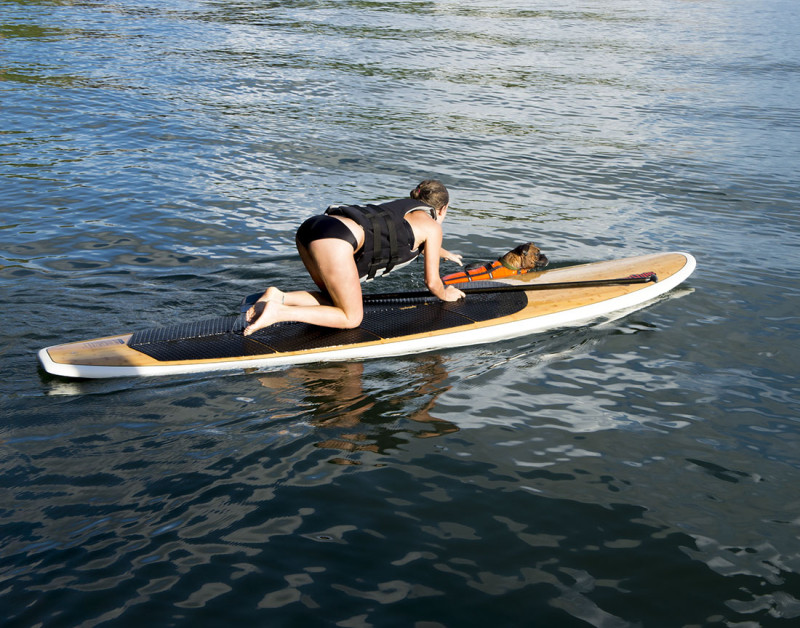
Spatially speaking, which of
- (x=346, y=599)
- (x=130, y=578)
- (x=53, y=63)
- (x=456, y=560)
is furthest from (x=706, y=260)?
(x=53, y=63)

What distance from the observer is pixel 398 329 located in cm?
691

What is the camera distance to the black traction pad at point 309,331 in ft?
20.9

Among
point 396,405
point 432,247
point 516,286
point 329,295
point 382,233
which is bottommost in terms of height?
point 396,405

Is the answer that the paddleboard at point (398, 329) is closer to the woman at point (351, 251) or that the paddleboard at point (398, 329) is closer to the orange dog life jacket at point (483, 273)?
the orange dog life jacket at point (483, 273)

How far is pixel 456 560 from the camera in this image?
4172mm

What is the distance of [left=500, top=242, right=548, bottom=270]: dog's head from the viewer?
8.42 meters

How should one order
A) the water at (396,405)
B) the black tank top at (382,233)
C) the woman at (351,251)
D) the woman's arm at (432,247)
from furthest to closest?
the woman's arm at (432,247), the black tank top at (382,233), the woman at (351,251), the water at (396,405)

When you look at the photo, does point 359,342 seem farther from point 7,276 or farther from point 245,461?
point 7,276

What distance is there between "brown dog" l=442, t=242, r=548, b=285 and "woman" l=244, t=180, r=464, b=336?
1369mm

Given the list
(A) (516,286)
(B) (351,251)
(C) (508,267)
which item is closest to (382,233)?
(B) (351,251)

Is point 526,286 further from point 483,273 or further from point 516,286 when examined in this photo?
point 483,273

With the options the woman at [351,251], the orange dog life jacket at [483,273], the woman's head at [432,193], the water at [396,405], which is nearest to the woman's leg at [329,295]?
the woman at [351,251]

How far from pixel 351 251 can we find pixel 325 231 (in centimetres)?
27

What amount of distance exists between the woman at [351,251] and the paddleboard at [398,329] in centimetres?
28
